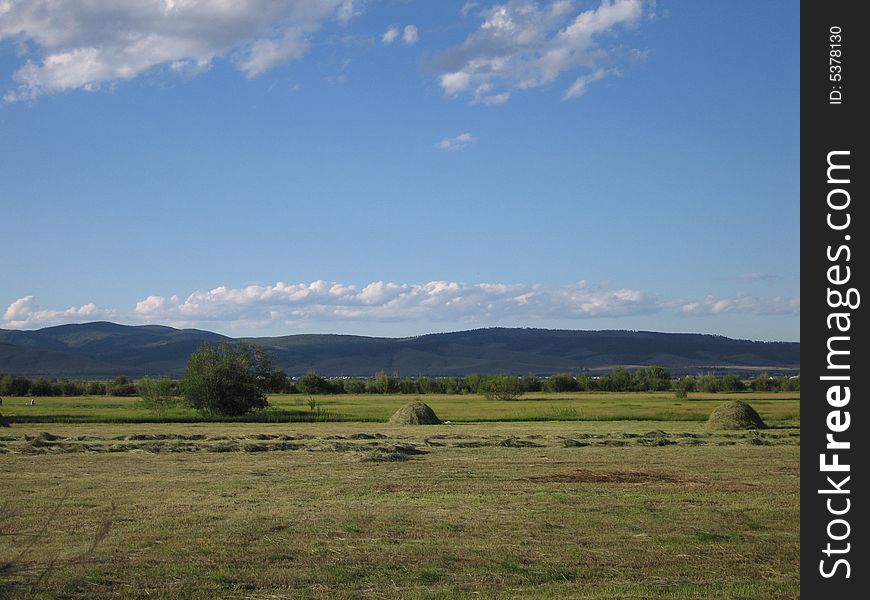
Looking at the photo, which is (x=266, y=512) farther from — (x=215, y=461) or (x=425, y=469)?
(x=215, y=461)

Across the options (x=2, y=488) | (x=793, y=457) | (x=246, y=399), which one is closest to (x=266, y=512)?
(x=2, y=488)

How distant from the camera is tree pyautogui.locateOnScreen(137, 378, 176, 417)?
5919 centimetres

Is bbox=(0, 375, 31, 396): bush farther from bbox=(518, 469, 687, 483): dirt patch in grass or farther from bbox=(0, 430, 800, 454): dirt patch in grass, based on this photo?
bbox=(518, 469, 687, 483): dirt patch in grass

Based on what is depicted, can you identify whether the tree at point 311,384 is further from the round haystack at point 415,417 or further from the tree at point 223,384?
the round haystack at point 415,417

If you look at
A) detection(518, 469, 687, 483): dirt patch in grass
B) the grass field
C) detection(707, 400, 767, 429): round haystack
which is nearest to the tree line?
detection(707, 400, 767, 429): round haystack

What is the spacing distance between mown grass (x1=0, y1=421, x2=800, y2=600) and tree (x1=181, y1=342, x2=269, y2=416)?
105 feet

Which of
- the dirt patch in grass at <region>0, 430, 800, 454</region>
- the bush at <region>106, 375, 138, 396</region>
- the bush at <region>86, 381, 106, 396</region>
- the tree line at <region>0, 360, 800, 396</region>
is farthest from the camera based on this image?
the bush at <region>86, 381, 106, 396</region>

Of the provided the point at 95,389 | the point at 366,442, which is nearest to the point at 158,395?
the point at 366,442

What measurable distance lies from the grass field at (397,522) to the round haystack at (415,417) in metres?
16.2

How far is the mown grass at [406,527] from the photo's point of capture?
36.5 feet

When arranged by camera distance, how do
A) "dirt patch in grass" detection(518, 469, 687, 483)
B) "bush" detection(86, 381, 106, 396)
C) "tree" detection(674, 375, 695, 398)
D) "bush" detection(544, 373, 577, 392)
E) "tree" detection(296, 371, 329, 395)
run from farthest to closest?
1. "bush" detection(544, 373, 577, 392)
2. "bush" detection(86, 381, 106, 396)
3. "tree" detection(296, 371, 329, 395)
4. "tree" detection(674, 375, 695, 398)
5. "dirt patch in grass" detection(518, 469, 687, 483)

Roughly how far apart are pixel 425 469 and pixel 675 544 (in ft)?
37.4

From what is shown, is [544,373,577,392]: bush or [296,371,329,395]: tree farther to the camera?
[544,373,577,392]: bush

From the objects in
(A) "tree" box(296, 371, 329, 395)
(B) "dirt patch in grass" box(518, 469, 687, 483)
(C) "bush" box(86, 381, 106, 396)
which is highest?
(B) "dirt patch in grass" box(518, 469, 687, 483)
